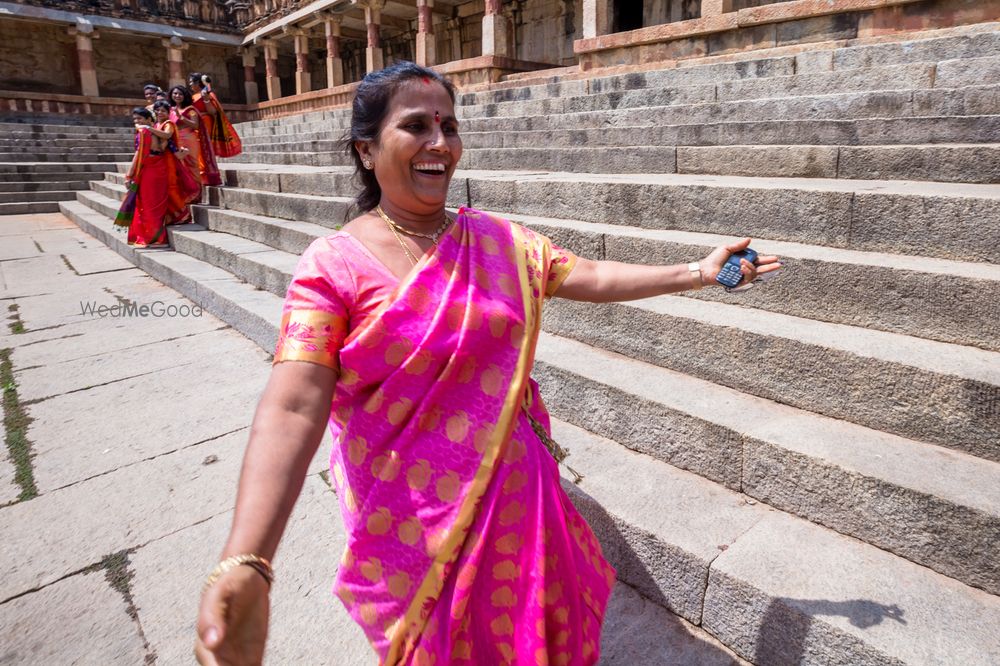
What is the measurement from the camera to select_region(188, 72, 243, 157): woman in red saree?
25.7ft

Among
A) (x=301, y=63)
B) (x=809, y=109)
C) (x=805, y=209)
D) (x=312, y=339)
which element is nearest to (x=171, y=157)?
(x=809, y=109)

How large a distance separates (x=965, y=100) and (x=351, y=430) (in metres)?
3.69

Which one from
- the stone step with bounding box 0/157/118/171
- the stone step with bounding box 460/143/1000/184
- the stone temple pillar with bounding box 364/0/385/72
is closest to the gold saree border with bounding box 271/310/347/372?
the stone step with bounding box 460/143/1000/184

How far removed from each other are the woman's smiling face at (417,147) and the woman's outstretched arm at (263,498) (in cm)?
43

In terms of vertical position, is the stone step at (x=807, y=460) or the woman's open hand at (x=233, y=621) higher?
the woman's open hand at (x=233, y=621)

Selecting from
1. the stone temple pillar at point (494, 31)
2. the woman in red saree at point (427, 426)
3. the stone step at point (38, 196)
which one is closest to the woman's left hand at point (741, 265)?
the woman in red saree at point (427, 426)

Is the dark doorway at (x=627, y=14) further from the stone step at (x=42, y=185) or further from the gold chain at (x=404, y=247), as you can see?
the gold chain at (x=404, y=247)

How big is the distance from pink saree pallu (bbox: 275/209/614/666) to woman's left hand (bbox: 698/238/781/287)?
1.66 ft

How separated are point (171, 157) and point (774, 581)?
8.21 meters

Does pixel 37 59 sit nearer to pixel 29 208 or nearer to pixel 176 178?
pixel 29 208

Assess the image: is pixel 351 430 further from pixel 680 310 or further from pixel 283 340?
pixel 680 310

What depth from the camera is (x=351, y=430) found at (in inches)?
48.6

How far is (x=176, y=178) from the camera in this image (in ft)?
25.0

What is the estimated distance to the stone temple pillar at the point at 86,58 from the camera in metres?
20.6
